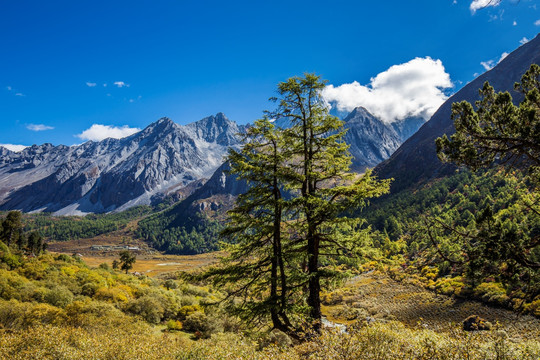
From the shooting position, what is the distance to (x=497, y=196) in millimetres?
92250

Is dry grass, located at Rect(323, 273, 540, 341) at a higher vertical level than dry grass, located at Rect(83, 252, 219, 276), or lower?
higher

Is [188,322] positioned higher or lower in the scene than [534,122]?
lower

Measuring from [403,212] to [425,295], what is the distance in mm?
73418

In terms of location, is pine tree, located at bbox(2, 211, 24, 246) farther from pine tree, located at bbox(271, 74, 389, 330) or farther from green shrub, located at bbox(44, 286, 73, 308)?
pine tree, located at bbox(271, 74, 389, 330)

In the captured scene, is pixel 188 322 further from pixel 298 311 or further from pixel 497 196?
pixel 497 196

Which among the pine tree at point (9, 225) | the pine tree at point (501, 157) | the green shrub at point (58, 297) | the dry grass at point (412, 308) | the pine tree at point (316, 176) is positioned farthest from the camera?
the pine tree at point (9, 225)

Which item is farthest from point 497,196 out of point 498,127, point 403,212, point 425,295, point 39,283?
point 39,283

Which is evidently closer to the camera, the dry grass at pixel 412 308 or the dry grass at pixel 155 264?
the dry grass at pixel 412 308

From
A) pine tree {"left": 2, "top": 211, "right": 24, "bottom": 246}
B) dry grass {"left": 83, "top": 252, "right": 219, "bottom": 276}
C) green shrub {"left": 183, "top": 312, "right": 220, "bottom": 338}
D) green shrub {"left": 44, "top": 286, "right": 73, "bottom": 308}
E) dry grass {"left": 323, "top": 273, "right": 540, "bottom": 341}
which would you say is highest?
pine tree {"left": 2, "top": 211, "right": 24, "bottom": 246}

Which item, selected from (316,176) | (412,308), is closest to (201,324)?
(316,176)

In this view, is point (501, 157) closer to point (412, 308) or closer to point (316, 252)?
point (316, 252)

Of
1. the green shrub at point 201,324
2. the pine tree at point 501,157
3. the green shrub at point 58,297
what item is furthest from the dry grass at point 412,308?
the green shrub at point 58,297

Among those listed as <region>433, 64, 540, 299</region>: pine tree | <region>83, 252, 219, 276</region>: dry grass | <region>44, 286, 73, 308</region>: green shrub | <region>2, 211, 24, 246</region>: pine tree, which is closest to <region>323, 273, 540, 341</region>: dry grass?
<region>433, 64, 540, 299</region>: pine tree

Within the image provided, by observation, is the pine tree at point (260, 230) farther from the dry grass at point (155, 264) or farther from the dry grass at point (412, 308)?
the dry grass at point (155, 264)
